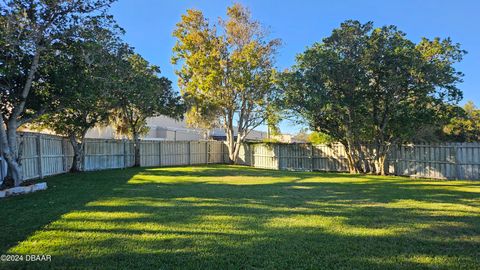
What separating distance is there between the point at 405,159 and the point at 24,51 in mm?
15522

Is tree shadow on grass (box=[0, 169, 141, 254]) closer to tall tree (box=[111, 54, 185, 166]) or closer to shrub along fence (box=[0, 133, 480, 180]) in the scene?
shrub along fence (box=[0, 133, 480, 180])

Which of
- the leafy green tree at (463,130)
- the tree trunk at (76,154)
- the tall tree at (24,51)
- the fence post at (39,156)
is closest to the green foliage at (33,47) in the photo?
the tall tree at (24,51)

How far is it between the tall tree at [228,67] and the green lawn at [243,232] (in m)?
16.8

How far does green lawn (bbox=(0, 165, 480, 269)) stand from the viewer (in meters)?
3.87

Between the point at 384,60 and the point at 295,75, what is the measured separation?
4.16 m

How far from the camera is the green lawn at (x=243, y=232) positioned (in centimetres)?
387

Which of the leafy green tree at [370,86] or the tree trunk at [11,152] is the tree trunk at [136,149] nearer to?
the leafy green tree at [370,86]

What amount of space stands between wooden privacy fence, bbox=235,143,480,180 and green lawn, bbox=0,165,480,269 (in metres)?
6.96

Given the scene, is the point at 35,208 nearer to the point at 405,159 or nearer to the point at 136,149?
the point at 405,159

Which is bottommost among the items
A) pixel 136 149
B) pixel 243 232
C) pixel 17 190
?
pixel 243 232

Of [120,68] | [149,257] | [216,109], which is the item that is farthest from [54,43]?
[216,109]

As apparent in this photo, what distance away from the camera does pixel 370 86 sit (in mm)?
16484

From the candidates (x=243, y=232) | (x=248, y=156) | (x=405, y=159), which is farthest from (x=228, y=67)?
(x=243, y=232)

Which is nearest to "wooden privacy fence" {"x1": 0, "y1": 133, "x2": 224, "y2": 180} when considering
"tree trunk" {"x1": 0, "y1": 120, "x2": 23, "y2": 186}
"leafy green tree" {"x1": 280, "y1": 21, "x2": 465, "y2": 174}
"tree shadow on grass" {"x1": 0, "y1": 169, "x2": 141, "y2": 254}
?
"tree trunk" {"x1": 0, "y1": 120, "x2": 23, "y2": 186}
